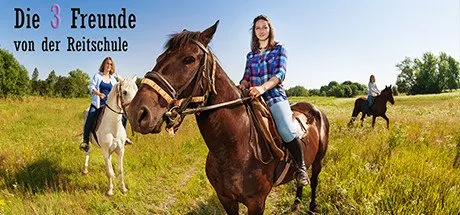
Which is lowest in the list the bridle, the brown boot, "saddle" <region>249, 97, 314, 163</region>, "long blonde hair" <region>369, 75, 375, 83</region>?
the brown boot

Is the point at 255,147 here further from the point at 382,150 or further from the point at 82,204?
the point at 382,150

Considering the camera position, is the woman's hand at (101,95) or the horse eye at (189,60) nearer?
the horse eye at (189,60)

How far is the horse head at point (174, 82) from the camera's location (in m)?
1.92

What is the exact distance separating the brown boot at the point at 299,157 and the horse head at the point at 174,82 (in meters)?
1.20

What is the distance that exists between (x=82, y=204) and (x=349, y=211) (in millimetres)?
4583

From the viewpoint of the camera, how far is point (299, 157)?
3.15 m

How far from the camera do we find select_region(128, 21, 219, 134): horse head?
192cm

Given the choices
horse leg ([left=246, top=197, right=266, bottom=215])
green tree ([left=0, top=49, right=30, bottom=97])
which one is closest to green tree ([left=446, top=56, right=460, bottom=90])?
green tree ([left=0, top=49, right=30, bottom=97])

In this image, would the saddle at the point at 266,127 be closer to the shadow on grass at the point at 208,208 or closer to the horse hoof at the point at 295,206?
the horse hoof at the point at 295,206

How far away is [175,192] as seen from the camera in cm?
604

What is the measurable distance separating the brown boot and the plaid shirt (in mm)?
487

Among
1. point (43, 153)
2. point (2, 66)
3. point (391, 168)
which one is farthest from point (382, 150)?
point (2, 66)

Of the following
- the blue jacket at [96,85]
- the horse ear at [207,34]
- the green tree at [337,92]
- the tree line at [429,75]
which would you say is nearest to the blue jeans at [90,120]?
the blue jacket at [96,85]

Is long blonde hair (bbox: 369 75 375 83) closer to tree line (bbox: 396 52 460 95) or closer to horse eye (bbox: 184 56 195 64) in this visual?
horse eye (bbox: 184 56 195 64)
